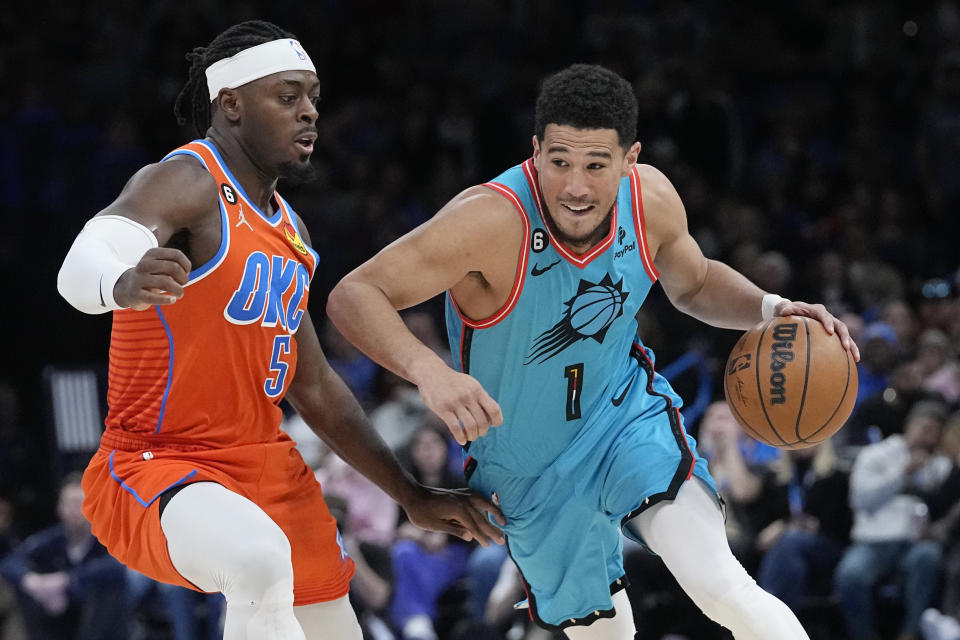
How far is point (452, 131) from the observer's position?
423 inches

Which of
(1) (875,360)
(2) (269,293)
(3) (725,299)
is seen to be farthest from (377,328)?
(1) (875,360)

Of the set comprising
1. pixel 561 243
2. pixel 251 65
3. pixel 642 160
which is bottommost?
pixel 642 160

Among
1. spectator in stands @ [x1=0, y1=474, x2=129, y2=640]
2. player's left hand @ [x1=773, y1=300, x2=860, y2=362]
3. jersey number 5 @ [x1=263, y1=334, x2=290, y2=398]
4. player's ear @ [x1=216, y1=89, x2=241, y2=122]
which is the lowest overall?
spectator in stands @ [x1=0, y1=474, x2=129, y2=640]

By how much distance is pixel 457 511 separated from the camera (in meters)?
4.16

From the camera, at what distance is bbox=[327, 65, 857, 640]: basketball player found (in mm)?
3641

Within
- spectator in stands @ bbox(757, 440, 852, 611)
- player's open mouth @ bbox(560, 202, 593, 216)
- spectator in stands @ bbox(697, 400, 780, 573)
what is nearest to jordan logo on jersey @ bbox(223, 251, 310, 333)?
player's open mouth @ bbox(560, 202, 593, 216)

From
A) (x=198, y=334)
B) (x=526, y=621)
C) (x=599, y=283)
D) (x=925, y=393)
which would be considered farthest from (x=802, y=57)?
(x=198, y=334)

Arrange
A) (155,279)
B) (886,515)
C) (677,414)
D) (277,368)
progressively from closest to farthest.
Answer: (155,279)
(277,368)
(677,414)
(886,515)

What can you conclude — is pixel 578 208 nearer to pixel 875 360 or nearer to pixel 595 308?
pixel 595 308

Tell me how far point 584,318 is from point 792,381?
25.6 inches

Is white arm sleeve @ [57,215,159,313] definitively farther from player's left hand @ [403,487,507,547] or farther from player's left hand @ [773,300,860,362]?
player's left hand @ [773,300,860,362]

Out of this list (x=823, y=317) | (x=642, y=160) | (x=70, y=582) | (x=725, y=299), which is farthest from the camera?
(x=642, y=160)

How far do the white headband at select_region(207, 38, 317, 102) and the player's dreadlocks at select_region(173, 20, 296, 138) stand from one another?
3 centimetres

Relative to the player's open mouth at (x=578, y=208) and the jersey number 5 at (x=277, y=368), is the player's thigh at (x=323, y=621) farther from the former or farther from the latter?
the player's open mouth at (x=578, y=208)
